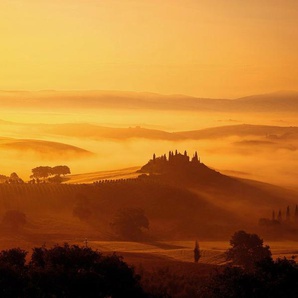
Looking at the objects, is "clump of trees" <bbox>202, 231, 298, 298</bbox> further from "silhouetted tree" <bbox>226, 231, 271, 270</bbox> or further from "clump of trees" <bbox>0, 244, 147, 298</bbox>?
"silhouetted tree" <bbox>226, 231, 271, 270</bbox>

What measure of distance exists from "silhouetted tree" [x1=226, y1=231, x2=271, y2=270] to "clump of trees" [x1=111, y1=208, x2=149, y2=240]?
95.8 feet

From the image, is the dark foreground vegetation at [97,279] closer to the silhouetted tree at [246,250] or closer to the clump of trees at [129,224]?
the silhouetted tree at [246,250]

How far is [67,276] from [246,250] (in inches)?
2143

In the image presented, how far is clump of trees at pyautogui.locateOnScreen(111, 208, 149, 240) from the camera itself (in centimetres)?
13438

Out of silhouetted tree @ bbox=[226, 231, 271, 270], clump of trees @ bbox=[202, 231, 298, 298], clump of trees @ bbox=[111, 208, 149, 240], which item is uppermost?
clump of trees @ bbox=[111, 208, 149, 240]

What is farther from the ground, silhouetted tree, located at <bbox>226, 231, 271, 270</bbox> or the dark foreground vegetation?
silhouetted tree, located at <bbox>226, 231, 271, 270</bbox>

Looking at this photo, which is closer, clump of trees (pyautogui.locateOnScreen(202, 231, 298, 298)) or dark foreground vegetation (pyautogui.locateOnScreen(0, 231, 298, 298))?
dark foreground vegetation (pyautogui.locateOnScreen(0, 231, 298, 298))

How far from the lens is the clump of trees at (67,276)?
50.2 meters

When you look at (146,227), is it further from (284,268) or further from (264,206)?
(284,268)

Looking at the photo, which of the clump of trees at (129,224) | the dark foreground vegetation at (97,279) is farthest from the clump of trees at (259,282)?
the clump of trees at (129,224)

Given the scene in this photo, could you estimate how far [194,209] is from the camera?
538 ft

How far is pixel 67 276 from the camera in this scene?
175 feet

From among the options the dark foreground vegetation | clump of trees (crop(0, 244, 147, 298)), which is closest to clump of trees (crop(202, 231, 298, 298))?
the dark foreground vegetation

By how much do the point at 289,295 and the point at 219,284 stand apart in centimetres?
493
